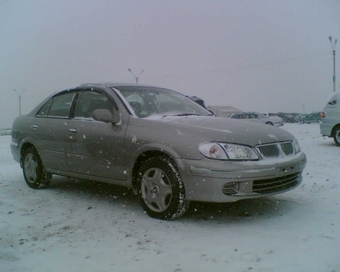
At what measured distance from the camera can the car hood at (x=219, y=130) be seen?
13.1 ft

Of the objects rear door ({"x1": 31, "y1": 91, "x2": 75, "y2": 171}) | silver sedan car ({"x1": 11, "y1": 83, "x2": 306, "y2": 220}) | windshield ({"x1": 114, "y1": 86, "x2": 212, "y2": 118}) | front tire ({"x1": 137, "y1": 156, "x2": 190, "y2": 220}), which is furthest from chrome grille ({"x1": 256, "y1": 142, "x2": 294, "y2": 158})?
rear door ({"x1": 31, "y1": 91, "x2": 75, "y2": 171})

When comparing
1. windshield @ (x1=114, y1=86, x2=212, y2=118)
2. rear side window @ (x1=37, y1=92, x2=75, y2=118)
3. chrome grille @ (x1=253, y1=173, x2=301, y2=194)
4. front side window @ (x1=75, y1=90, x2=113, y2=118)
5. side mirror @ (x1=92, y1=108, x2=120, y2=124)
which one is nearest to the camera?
chrome grille @ (x1=253, y1=173, x2=301, y2=194)

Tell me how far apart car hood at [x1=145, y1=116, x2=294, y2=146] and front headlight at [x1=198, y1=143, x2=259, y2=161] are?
0.06 metres

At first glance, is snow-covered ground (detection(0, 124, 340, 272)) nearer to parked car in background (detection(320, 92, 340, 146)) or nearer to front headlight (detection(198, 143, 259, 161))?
front headlight (detection(198, 143, 259, 161))

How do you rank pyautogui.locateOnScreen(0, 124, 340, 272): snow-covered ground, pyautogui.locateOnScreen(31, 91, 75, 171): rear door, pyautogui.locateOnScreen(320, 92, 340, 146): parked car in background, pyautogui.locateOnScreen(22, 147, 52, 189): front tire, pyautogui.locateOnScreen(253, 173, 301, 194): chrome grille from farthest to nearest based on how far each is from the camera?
pyautogui.locateOnScreen(320, 92, 340, 146): parked car in background → pyautogui.locateOnScreen(22, 147, 52, 189): front tire → pyautogui.locateOnScreen(31, 91, 75, 171): rear door → pyautogui.locateOnScreen(253, 173, 301, 194): chrome grille → pyautogui.locateOnScreen(0, 124, 340, 272): snow-covered ground

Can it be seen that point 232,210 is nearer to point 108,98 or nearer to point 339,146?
point 108,98

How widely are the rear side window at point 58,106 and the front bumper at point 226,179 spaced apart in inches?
92.4

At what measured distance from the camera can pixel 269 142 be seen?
13.7 feet

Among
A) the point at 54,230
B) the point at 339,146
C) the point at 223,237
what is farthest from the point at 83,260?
the point at 339,146

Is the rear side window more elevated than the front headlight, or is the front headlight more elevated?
the rear side window

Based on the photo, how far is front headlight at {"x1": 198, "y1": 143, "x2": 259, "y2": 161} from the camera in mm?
3863

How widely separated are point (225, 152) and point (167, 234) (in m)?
0.98

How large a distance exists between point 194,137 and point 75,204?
2040mm

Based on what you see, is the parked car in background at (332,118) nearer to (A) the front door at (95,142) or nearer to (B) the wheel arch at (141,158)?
(A) the front door at (95,142)
